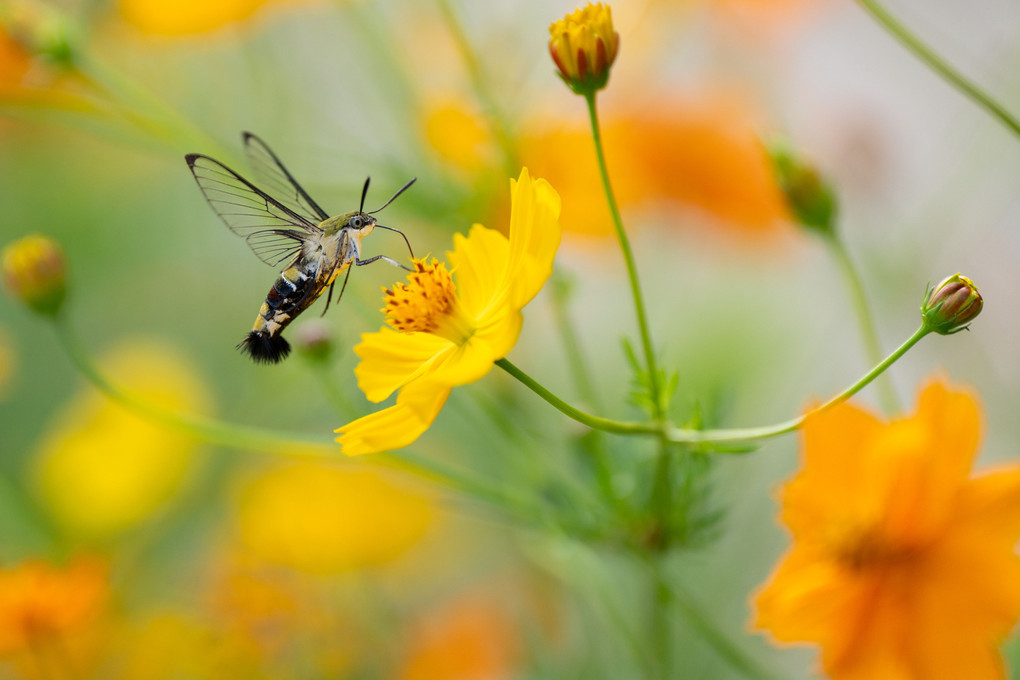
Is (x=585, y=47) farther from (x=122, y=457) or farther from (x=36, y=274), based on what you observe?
(x=122, y=457)

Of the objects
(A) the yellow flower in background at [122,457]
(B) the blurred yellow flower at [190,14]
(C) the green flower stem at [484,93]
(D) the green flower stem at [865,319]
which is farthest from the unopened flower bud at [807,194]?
(A) the yellow flower in background at [122,457]

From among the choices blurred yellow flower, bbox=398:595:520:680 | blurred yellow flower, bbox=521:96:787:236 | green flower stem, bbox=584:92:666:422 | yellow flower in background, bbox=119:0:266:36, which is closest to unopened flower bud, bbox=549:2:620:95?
green flower stem, bbox=584:92:666:422

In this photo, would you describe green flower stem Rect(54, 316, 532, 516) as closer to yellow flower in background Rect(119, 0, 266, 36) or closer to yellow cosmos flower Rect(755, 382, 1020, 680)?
yellow cosmos flower Rect(755, 382, 1020, 680)

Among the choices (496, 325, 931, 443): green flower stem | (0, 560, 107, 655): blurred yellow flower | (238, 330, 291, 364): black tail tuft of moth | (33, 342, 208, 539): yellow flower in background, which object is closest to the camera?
(496, 325, 931, 443): green flower stem

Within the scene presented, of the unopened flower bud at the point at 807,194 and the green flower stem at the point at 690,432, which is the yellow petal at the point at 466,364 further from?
the unopened flower bud at the point at 807,194

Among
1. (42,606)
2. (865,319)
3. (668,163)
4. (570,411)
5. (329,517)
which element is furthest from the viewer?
(329,517)

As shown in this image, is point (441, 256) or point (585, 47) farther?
point (441, 256)

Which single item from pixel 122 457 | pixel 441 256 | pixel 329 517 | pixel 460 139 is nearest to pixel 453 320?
pixel 460 139

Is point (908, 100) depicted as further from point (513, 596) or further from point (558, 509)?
point (558, 509)
